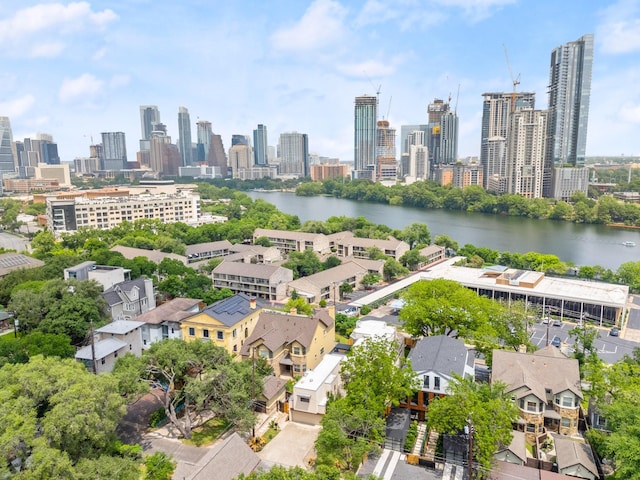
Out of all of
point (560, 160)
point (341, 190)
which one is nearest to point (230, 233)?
point (341, 190)

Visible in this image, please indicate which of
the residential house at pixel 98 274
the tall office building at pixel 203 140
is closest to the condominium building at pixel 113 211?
the residential house at pixel 98 274

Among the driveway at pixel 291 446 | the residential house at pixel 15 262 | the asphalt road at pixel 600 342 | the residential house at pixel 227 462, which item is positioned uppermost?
the residential house at pixel 15 262

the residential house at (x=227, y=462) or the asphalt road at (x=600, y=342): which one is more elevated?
the residential house at (x=227, y=462)

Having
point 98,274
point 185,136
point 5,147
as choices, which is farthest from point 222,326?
point 185,136

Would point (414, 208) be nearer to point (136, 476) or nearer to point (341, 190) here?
point (341, 190)

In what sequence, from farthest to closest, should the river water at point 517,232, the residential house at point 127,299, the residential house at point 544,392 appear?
the river water at point 517,232
the residential house at point 127,299
the residential house at point 544,392

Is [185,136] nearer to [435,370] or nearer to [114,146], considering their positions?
[114,146]

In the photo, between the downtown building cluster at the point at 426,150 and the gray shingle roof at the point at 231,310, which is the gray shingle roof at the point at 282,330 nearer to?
the gray shingle roof at the point at 231,310

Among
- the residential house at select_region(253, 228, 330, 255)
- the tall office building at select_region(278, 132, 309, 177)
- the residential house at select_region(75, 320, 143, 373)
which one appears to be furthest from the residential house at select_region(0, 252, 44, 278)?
the tall office building at select_region(278, 132, 309, 177)
